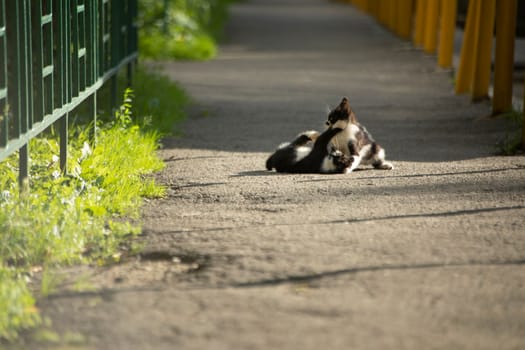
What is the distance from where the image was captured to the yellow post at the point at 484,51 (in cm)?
1175

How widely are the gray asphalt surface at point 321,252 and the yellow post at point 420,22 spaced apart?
7.61m

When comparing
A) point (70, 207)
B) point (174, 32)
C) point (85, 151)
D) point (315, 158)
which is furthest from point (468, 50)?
point (70, 207)

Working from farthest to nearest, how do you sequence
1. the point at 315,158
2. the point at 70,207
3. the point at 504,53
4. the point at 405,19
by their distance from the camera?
1. the point at 405,19
2. the point at 504,53
3. the point at 315,158
4. the point at 70,207

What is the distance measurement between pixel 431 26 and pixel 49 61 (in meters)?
11.5

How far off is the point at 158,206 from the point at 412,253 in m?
1.98

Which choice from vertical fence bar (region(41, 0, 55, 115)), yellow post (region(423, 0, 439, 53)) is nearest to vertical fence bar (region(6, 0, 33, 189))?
vertical fence bar (region(41, 0, 55, 115))

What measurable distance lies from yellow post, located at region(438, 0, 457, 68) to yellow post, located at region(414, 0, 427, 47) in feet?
9.35

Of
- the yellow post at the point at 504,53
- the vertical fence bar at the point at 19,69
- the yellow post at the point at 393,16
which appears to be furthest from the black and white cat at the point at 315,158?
the yellow post at the point at 393,16

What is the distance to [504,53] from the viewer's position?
35.7ft

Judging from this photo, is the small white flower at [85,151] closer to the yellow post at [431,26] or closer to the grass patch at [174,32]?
the grass patch at [174,32]

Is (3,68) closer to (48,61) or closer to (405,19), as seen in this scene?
(48,61)

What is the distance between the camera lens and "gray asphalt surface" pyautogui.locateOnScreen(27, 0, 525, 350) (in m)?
4.34

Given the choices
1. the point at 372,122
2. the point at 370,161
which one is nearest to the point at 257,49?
the point at 372,122

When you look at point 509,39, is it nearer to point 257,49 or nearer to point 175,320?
point 175,320
